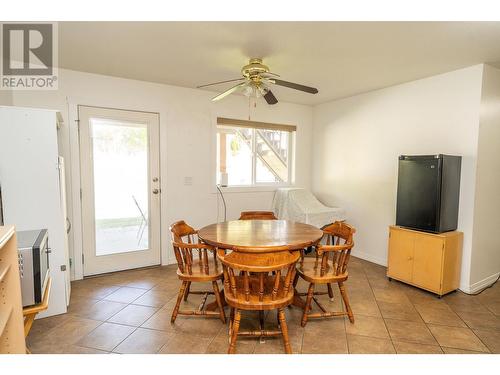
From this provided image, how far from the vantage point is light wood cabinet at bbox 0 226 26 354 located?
140 cm

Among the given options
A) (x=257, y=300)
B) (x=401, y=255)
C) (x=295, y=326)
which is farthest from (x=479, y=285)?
(x=257, y=300)

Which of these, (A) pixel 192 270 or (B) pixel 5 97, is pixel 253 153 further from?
(B) pixel 5 97

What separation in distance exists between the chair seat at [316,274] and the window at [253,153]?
2.06m

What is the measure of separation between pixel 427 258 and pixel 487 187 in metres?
1.06

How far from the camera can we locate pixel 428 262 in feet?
9.30

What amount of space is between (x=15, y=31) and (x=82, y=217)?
75.7 inches

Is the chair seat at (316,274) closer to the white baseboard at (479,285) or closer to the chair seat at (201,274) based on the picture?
the chair seat at (201,274)

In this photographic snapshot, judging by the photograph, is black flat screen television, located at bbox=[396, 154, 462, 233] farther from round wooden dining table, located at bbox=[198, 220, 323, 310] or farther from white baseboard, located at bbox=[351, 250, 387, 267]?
round wooden dining table, located at bbox=[198, 220, 323, 310]

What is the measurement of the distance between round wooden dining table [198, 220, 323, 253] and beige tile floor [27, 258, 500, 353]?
738 millimetres

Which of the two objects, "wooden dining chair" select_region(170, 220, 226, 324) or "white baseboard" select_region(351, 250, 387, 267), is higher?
"wooden dining chair" select_region(170, 220, 226, 324)

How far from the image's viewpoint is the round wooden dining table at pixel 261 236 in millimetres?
1947

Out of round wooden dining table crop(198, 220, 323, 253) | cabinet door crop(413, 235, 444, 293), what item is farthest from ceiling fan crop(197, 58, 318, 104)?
cabinet door crop(413, 235, 444, 293)
